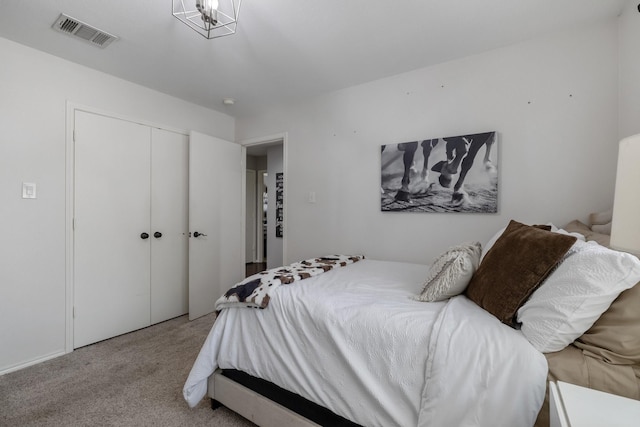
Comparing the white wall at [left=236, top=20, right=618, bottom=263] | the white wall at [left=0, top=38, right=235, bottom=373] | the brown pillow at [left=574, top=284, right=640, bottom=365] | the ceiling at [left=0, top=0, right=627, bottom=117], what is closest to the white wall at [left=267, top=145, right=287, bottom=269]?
the white wall at [left=236, top=20, right=618, bottom=263]

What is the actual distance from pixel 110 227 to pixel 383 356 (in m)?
2.72

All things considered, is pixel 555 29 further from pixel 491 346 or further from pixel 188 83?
pixel 188 83

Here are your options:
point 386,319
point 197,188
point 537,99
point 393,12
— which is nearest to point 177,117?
point 197,188

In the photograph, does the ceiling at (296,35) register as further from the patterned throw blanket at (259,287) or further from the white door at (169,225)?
the patterned throw blanket at (259,287)

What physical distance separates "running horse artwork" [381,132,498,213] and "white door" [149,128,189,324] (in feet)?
7.27

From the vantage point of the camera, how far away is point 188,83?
2.86 meters

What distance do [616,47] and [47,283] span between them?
444 centimetres

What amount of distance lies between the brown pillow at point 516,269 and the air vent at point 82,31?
2.81m

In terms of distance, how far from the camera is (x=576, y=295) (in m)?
0.96

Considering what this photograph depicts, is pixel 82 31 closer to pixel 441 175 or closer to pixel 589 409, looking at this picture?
pixel 441 175

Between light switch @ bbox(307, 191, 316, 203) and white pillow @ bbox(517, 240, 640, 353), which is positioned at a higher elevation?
light switch @ bbox(307, 191, 316, 203)

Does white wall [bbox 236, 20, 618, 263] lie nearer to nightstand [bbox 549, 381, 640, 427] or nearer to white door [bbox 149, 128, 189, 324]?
white door [bbox 149, 128, 189, 324]

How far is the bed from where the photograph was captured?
3.23ft

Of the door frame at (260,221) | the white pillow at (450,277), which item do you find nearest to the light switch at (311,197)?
the white pillow at (450,277)
